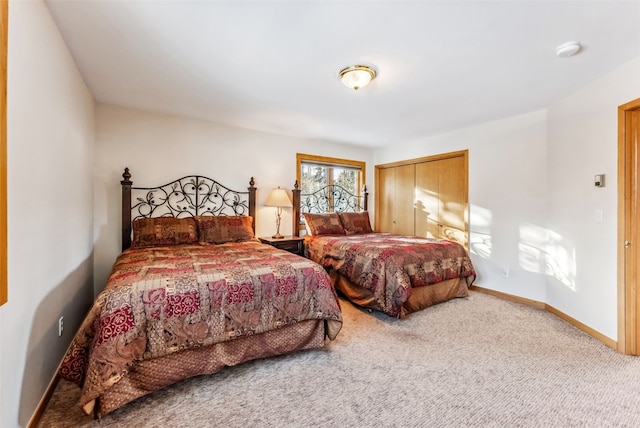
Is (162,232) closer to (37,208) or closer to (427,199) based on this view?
(37,208)

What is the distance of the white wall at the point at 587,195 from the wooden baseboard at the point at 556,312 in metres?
0.05

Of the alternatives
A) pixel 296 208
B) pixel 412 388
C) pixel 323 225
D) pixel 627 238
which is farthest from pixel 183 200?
pixel 627 238

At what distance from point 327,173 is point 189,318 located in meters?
3.74

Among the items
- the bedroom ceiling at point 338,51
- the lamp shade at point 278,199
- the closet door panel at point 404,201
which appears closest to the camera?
the bedroom ceiling at point 338,51

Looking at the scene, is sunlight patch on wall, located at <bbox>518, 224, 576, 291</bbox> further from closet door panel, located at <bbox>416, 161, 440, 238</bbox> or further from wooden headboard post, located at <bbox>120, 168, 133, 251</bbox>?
wooden headboard post, located at <bbox>120, 168, 133, 251</bbox>

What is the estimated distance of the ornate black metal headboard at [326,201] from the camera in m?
4.52

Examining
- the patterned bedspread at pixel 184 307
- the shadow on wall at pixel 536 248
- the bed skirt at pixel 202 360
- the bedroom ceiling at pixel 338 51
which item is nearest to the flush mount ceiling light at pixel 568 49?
the bedroom ceiling at pixel 338 51

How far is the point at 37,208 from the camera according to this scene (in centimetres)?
155

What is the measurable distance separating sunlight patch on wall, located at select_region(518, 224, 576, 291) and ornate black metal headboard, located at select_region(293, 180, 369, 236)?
2597 millimetres

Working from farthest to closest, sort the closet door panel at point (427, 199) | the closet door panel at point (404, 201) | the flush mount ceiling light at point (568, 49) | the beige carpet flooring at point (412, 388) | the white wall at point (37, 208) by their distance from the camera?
the closet door panel at point (404, 201)
the closet door panel at point (427, 199)
the flush mount ceiling light at point (568, 49)
the beige carpet flooring at point (412, 388)
the white wall at point (37, 208)

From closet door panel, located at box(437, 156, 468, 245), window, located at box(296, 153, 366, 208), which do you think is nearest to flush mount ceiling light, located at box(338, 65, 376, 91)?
window, located at box(296, 153, 366, 208)

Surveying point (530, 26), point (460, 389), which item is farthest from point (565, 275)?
point (530, 26)

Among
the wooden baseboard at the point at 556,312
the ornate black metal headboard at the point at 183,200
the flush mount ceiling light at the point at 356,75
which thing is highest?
the flush mount ceiling light at the point at 356,75

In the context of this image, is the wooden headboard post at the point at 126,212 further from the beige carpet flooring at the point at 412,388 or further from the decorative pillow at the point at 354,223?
the decorative pillow at the point at 354,223
